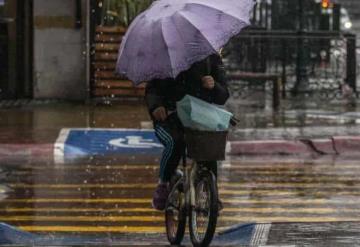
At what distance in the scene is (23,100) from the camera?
61.3ft

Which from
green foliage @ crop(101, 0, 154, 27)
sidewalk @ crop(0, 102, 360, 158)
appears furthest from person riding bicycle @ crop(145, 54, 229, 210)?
green foliage @ crop(101, 0, 154, 27)

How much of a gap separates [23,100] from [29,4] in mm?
1954

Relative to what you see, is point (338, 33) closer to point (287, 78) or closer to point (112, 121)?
point (287, 78)

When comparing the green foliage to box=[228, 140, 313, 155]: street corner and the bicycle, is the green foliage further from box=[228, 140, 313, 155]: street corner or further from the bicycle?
the bicycle

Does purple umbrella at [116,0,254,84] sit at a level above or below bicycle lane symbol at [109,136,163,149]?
above

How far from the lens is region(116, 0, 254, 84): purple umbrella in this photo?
6.83 m

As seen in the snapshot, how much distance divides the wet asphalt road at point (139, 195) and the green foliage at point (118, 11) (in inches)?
279

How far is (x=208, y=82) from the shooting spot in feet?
22.7

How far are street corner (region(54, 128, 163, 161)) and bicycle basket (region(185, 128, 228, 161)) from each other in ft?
20.3

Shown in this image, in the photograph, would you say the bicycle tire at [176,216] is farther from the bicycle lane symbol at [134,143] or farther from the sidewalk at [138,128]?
the bicycle lane symbol at [134,143]

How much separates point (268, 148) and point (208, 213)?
22.2ft

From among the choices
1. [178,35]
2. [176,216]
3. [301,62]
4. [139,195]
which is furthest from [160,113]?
[301,62]

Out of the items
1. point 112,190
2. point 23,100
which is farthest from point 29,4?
point 112,190

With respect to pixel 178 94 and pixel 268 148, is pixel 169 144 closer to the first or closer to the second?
pixel 178 94
